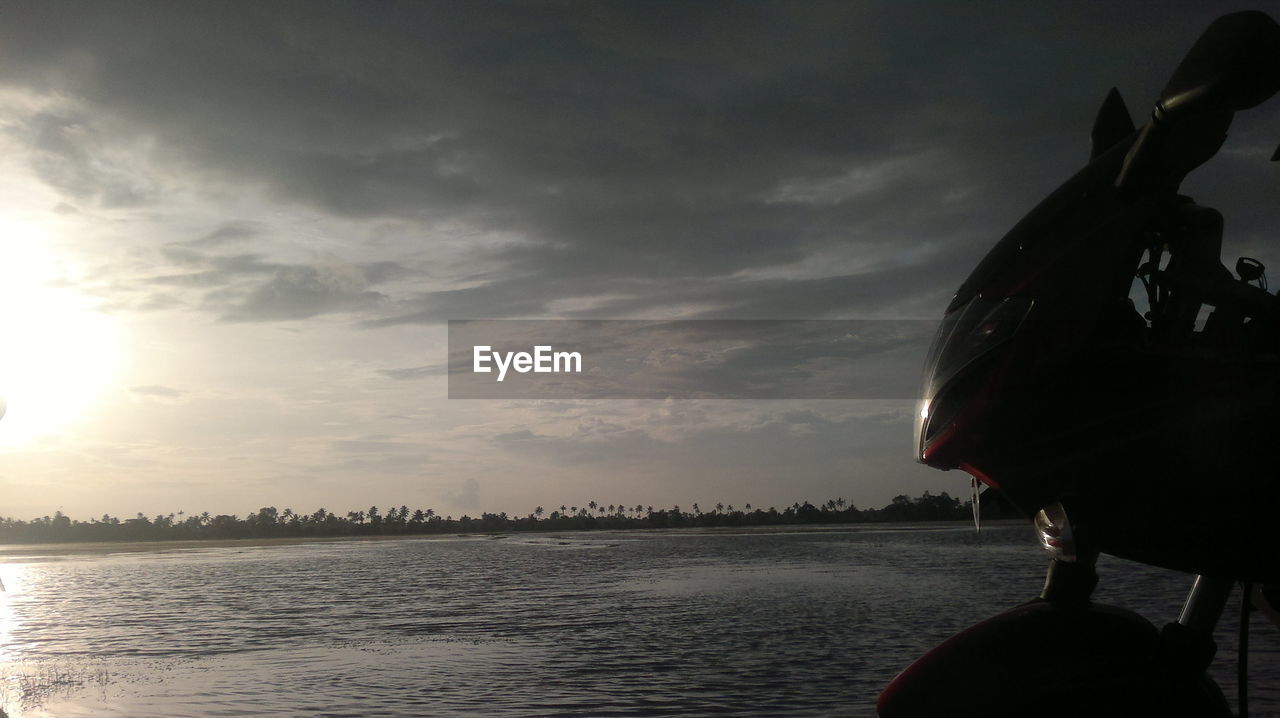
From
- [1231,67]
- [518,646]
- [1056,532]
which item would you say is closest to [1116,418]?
[1056,532]

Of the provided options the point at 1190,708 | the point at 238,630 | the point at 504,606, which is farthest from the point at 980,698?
the point at 504,606

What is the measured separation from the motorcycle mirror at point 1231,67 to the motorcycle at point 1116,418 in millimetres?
10

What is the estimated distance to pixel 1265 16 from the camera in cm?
225

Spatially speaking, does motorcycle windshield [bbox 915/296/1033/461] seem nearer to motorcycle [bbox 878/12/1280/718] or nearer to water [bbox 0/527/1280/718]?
motorcycle [bbox 878/12/1280/718]

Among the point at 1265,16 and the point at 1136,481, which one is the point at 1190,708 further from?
the point at 1265,16

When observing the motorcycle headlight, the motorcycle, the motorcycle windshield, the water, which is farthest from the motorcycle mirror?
the water

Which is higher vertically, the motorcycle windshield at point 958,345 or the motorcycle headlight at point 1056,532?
the motorcycle windshield at point 958,345

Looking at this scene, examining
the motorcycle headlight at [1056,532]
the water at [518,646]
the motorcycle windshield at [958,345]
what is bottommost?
the water at [518,646]

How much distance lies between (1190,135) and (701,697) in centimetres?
948

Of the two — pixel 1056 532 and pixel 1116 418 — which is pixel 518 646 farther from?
pixel 1116 418

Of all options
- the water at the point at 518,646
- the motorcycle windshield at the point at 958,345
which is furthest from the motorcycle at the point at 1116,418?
the water at the point at 518,646

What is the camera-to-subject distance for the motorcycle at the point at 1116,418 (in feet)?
7.98

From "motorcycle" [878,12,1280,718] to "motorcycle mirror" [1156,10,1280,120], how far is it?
1 centimetres

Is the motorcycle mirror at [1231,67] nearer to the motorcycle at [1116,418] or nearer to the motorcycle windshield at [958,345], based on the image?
the motorcycle at [1116,418]
